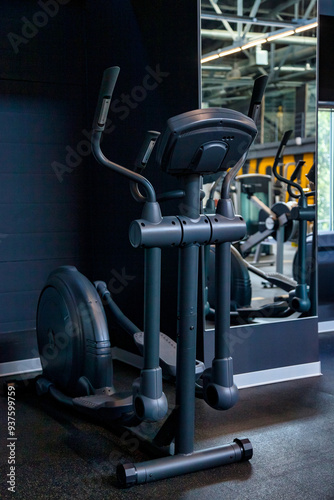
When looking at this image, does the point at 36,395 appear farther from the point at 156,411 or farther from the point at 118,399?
the point at 156,411

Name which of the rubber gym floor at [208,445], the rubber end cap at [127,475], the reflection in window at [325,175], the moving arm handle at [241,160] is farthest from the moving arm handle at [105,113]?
the reflection in window at [325,175]

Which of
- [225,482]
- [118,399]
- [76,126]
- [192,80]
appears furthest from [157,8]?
[225,482]

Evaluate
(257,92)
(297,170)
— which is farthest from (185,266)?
(297,170)

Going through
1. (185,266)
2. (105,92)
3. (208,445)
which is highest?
(105,92)

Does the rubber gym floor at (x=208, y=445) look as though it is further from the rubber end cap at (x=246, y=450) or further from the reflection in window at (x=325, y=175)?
the reflection in window at (x=325, y=175)

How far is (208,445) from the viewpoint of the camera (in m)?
2.86

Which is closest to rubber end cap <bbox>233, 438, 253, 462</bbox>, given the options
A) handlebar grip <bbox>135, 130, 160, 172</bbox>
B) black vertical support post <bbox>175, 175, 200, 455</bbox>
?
black vertical support post <bbox>175, 175, 200, 455</bbox>

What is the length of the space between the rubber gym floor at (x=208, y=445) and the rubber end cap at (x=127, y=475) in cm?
3

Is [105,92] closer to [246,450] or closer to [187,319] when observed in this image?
[187,319]

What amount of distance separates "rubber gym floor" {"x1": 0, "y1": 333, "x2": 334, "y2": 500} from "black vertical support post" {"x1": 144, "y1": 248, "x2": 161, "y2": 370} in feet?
1.89

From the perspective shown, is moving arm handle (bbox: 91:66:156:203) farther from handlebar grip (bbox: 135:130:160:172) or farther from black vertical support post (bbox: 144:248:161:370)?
black vertical support post (bbox: 144:248:161:370)

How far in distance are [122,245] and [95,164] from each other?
26.0 inches

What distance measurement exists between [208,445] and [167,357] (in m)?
0.46

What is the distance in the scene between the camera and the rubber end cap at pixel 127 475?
7.82ft
